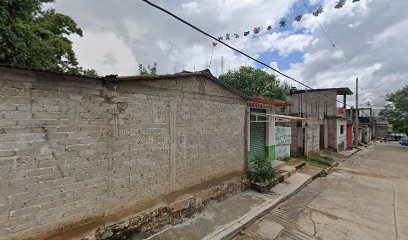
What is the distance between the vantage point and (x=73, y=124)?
3762 millimetres

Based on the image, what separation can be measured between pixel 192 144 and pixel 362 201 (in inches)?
252

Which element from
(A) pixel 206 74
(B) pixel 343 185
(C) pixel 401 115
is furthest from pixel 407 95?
(A) pixel 206 74

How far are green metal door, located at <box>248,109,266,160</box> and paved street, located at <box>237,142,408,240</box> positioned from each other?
2.33 m

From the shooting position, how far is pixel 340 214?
21.4 ft

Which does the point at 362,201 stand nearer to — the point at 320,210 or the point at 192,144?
the point at 320,210

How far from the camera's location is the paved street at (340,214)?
5.43 m

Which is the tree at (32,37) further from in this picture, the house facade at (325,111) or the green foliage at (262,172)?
the house facade at (325,111)

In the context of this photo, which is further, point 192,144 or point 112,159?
point 192,144

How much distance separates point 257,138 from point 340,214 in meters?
4.23

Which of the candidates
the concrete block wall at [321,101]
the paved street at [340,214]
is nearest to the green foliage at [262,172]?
the paved street at [340,214]

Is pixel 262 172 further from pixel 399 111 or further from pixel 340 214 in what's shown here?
pixel 399 111

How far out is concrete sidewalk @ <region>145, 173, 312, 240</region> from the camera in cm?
495

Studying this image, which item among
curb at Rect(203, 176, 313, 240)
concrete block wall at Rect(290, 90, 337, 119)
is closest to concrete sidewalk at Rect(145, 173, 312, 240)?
curb at Rect(203, 176, 313, 240)

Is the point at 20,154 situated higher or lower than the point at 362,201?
higher
